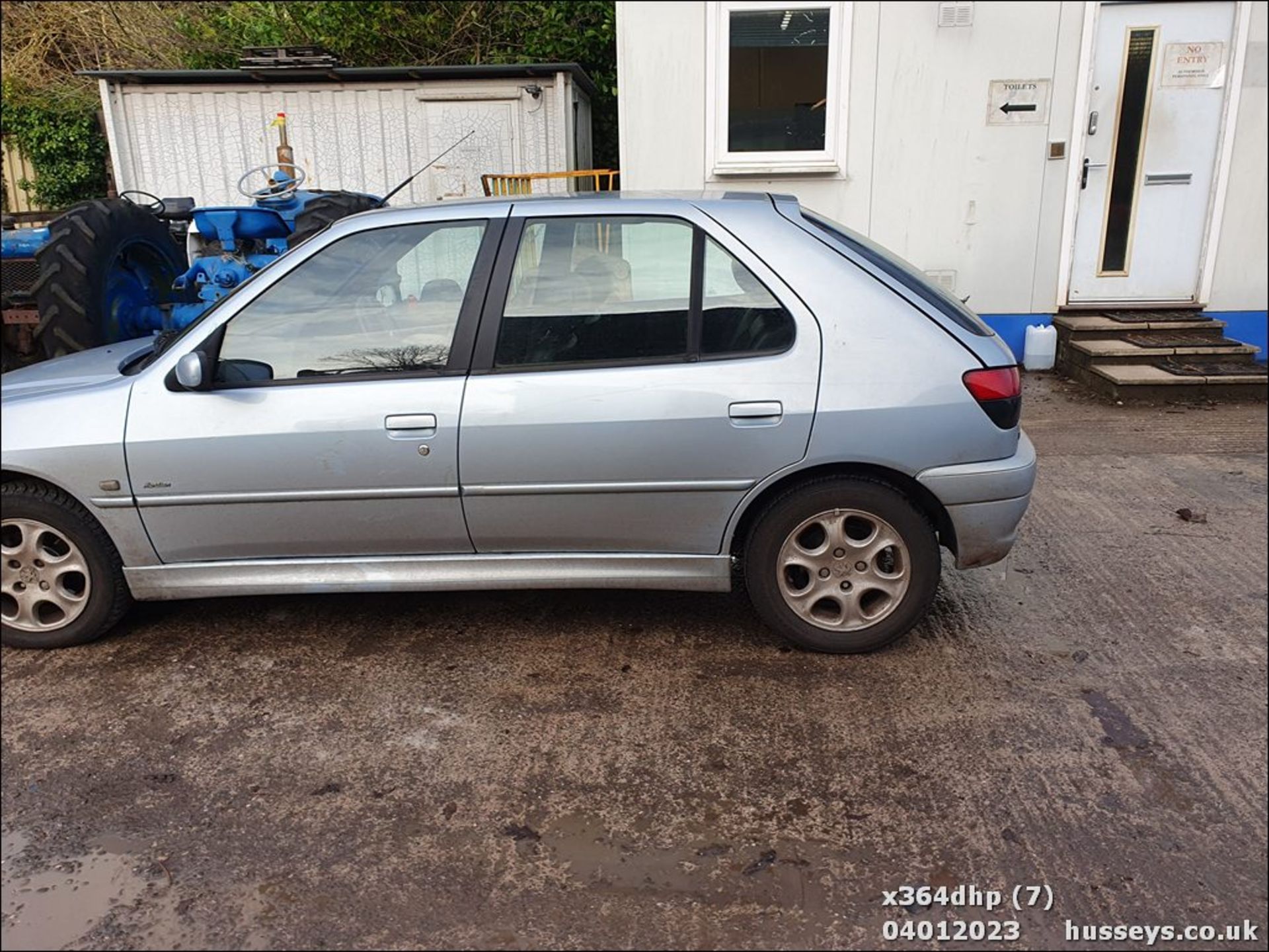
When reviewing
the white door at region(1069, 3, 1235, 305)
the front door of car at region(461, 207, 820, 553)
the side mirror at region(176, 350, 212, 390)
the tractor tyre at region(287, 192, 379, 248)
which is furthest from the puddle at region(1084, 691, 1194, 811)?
the white door at region(1069, 3, 1235, 305)

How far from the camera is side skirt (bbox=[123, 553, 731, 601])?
3461mm

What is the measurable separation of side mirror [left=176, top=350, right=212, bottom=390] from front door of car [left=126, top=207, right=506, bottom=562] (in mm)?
37

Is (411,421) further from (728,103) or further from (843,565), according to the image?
(728,103)

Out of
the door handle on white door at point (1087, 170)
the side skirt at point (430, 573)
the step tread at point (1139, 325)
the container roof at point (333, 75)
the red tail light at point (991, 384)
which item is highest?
the container roof at point (333, 75)

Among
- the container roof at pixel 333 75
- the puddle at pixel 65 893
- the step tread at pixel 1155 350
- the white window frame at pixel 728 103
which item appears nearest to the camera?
the puddle at pixel 65 893

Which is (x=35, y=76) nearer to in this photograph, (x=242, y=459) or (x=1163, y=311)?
(x=242, y=459)

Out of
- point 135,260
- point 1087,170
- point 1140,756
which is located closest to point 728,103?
point 1087,170

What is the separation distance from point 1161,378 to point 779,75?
11.7ft

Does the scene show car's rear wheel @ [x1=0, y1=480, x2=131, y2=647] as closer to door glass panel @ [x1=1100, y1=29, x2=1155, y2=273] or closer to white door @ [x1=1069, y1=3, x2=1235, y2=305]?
white door @ [x1=1069, y1=3, x2=1235, y2=305]

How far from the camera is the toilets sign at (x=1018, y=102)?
24.2 ft

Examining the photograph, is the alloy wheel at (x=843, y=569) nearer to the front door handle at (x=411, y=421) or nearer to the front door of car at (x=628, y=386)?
the front door of car at (x=628, y=386)

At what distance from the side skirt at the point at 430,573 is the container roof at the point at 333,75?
21.6 feet

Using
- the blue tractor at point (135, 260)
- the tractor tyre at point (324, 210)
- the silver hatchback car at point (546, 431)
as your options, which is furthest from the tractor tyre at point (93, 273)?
the silver hatchback car at point (546, 431)

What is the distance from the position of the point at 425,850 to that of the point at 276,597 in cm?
186
